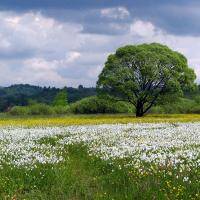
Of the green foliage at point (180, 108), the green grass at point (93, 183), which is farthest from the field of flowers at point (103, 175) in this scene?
the green foliage at point (180, 108)

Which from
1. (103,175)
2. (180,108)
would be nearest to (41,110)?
(180,108)

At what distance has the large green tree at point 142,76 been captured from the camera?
6800 centimetres

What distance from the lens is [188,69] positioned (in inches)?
2820

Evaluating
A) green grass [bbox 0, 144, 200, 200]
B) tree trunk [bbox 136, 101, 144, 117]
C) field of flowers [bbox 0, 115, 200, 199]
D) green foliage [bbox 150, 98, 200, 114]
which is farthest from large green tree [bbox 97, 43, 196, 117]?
green grass [bbox 0, 144, 200, 200]

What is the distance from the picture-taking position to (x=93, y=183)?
1480 cm

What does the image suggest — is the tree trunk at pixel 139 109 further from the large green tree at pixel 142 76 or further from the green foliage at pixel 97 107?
the green foliage at pixel 97 107

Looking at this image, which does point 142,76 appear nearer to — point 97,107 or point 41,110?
point 97,107

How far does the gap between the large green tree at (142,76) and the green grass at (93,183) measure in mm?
51095

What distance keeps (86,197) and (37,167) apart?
365cm

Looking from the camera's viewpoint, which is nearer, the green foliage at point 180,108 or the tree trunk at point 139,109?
the tree trunk at point 139,109

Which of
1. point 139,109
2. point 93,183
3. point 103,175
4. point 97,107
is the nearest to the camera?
point 93,183

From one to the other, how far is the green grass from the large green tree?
51095 mm

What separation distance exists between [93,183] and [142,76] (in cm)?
5484

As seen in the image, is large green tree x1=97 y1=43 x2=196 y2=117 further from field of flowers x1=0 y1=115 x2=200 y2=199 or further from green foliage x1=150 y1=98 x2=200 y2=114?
field of flowers x1=0 y1=115 x2=200 y2=199
